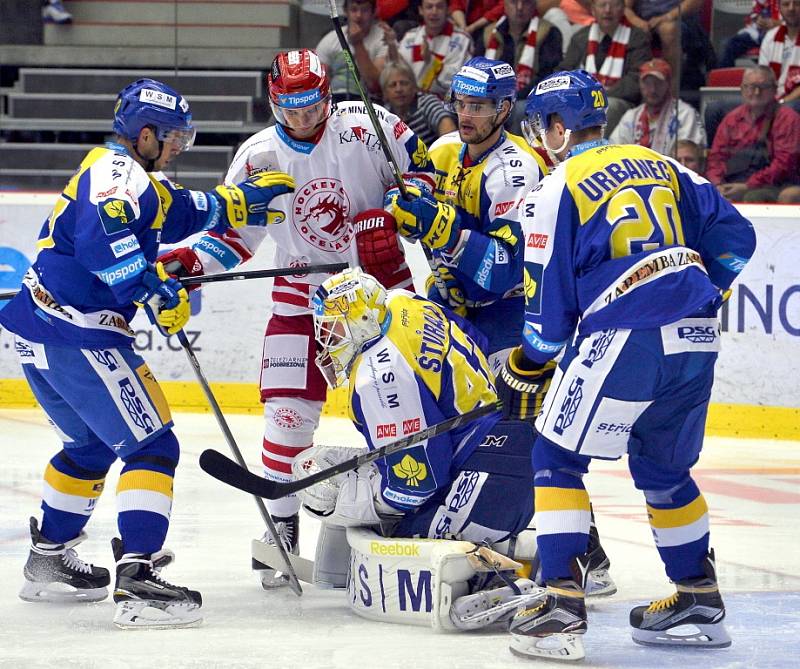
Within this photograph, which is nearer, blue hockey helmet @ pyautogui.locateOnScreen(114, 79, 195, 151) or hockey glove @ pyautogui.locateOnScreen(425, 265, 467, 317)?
blue hockey helmet @ pyautogui.locateOnScreen(114, 79, 195, 151)

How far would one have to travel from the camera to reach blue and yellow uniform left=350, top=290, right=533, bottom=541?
3447 millimetres

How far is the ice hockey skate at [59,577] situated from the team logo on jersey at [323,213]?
1105mm

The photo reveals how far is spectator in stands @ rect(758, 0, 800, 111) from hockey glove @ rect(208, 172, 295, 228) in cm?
384

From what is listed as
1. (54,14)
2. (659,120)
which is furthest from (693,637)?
(54,14)

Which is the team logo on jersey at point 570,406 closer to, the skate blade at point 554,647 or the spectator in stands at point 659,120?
the skate blade at point 554,647

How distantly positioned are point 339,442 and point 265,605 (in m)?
2.72

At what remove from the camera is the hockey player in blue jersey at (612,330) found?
307 cm

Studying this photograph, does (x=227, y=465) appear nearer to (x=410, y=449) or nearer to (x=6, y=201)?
(x=410, y=449)

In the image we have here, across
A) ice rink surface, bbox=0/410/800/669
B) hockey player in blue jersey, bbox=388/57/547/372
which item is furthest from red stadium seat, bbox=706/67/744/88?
hockey player in blue jersey, bbox=388/57/547/372

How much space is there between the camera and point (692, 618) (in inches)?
130

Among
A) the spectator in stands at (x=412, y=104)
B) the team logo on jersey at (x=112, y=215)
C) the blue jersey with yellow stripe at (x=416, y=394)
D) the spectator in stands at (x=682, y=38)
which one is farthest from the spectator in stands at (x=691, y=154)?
the team logo on jersey at (x=112, y=215)

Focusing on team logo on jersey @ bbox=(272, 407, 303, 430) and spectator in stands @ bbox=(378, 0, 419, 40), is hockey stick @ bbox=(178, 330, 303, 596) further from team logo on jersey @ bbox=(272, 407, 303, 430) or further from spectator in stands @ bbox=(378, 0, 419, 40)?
spectator in stands @ bbox=(378, 0, 419, 40)

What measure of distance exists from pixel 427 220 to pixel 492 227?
0.26 metres

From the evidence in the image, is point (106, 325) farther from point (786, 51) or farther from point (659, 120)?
point (786, 51)
